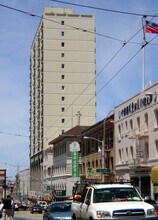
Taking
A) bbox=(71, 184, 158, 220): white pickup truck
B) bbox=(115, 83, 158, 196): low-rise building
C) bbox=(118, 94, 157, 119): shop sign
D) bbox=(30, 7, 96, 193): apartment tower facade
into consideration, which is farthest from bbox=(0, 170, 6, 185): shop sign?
bbox=(71, 184, 158, 220): white pickup truck

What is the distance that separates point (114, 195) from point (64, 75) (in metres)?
101

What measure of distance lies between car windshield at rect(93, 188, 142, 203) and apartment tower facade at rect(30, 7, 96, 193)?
320ft

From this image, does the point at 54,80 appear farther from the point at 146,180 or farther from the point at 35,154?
the point at 146,180

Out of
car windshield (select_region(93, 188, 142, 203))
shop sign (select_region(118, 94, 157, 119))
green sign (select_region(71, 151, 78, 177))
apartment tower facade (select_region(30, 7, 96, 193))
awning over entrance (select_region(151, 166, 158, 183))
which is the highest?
apartment tower facade (select_region(30, 7, 96, 193))

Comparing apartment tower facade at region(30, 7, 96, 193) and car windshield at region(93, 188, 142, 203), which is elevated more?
apartment tower facade at region(30, 7, 96, 193)

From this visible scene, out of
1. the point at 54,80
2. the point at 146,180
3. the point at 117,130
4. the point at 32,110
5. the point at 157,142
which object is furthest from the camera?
the point at 32,110

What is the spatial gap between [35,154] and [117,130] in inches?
2934

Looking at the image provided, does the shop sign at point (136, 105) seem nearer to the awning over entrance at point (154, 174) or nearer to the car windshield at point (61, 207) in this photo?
the awning over entrance at point (154, 174)

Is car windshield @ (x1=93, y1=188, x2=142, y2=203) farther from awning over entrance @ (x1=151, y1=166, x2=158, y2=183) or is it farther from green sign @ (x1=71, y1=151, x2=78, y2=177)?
green sign @ (x1=71, y1=151, x2=78, y2=177)

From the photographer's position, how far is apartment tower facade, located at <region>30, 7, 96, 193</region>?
118000mm

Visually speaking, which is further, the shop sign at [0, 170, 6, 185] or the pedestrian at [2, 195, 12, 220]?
the shop sign at [0, 170, 6, 185]

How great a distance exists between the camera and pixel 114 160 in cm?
6056

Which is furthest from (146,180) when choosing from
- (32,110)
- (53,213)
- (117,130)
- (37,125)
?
(32,110)

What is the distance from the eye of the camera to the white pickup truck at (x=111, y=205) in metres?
16.3
